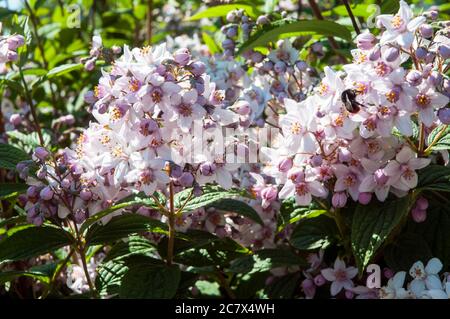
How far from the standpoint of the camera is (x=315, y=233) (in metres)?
3.02

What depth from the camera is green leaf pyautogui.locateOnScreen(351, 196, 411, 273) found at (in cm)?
256

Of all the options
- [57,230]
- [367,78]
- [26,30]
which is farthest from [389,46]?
[26,30]

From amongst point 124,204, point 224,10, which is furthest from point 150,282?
point 224,10

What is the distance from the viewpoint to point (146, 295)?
267 centimetres

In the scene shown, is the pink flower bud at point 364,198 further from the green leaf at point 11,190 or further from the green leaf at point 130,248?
the green leaf at point 11,190

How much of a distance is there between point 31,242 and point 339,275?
1204 millimetres

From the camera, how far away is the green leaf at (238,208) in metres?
3.01

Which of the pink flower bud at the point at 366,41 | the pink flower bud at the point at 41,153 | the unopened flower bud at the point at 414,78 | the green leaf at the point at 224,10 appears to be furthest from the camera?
the green leaf at the point at 224,10

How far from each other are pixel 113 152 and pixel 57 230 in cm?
46

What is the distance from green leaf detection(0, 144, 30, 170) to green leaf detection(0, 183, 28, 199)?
8cm

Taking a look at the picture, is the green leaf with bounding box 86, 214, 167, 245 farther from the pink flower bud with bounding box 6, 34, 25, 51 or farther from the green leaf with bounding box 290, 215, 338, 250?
the pink flower bud with bounding box 6, 34, 25, 51

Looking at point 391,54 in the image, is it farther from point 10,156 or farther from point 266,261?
point 10,156

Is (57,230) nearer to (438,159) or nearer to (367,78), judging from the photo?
(367,78)

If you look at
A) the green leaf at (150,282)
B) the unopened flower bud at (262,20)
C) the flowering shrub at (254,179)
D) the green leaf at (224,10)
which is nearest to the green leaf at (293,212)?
the flowering shrub at (254,179)
